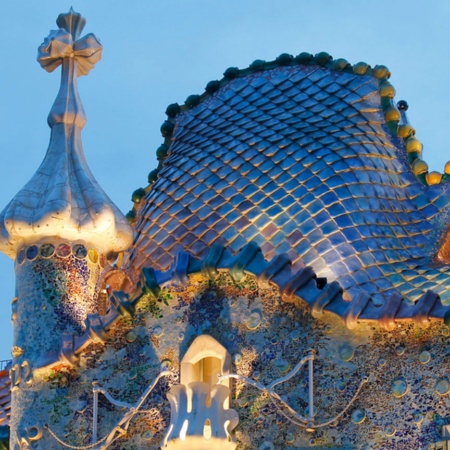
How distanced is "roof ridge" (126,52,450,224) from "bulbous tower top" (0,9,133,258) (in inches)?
39.2

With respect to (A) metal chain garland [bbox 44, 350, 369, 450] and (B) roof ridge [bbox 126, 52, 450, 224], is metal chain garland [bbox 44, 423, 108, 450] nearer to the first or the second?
(A) metal chain garland [bbox 44, 350, 369, 450]

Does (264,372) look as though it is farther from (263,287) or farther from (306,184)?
(306,184)

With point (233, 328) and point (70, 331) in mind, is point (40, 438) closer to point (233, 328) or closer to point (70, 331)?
point (70, 331)

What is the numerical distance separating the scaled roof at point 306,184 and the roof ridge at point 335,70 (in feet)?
0.06

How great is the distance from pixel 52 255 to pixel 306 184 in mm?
2311

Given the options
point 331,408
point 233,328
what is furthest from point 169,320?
point 331,408

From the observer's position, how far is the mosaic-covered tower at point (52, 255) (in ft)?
50.1

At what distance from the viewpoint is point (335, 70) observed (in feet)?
55.0

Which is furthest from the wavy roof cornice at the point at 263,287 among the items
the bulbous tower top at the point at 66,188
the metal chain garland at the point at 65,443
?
the bulbous tower top at the point at 66,188

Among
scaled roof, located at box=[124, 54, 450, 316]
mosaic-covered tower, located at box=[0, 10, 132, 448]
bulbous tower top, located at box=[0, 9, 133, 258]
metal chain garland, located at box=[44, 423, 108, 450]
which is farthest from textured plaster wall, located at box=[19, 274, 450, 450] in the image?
bulbous tower top, located at box=[0, 9, 133, 258]

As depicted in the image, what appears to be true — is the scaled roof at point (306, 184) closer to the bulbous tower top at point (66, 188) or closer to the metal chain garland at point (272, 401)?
the bulbous tower top at point (66, 188)

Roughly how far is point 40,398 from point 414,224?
357 cm

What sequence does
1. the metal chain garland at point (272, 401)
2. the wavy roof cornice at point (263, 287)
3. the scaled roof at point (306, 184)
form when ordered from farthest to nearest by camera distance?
the scaled roof at point (306, 184) → the metal chain garland at point (272, 401) → the wavy roof cornice at point (263, 287)

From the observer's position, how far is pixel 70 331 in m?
15.3
